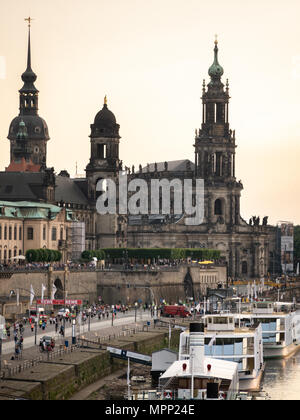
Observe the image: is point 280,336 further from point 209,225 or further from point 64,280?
point 209,225

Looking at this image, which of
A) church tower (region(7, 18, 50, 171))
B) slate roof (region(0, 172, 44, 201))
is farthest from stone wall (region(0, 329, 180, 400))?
church tower (region(7, 18, 50, 171))

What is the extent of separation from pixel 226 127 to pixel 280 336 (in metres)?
80.9

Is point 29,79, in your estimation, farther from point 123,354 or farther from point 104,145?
point 123,354

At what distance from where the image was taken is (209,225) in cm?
16712

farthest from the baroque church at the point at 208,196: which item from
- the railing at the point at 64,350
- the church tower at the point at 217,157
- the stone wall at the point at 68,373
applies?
the stone wall at the point at 68,373

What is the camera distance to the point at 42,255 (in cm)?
11919

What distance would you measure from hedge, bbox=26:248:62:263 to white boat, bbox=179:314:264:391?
4670cm

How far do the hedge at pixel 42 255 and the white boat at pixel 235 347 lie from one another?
4670 cm

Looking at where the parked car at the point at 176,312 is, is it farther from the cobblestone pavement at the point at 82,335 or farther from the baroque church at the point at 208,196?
the baroque church at the point at 208,196

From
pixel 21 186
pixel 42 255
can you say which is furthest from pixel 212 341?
pixel 21 186

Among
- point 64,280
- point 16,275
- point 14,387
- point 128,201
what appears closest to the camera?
point 14,387

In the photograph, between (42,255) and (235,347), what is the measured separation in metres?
51.5

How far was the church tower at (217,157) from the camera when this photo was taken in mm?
168000
